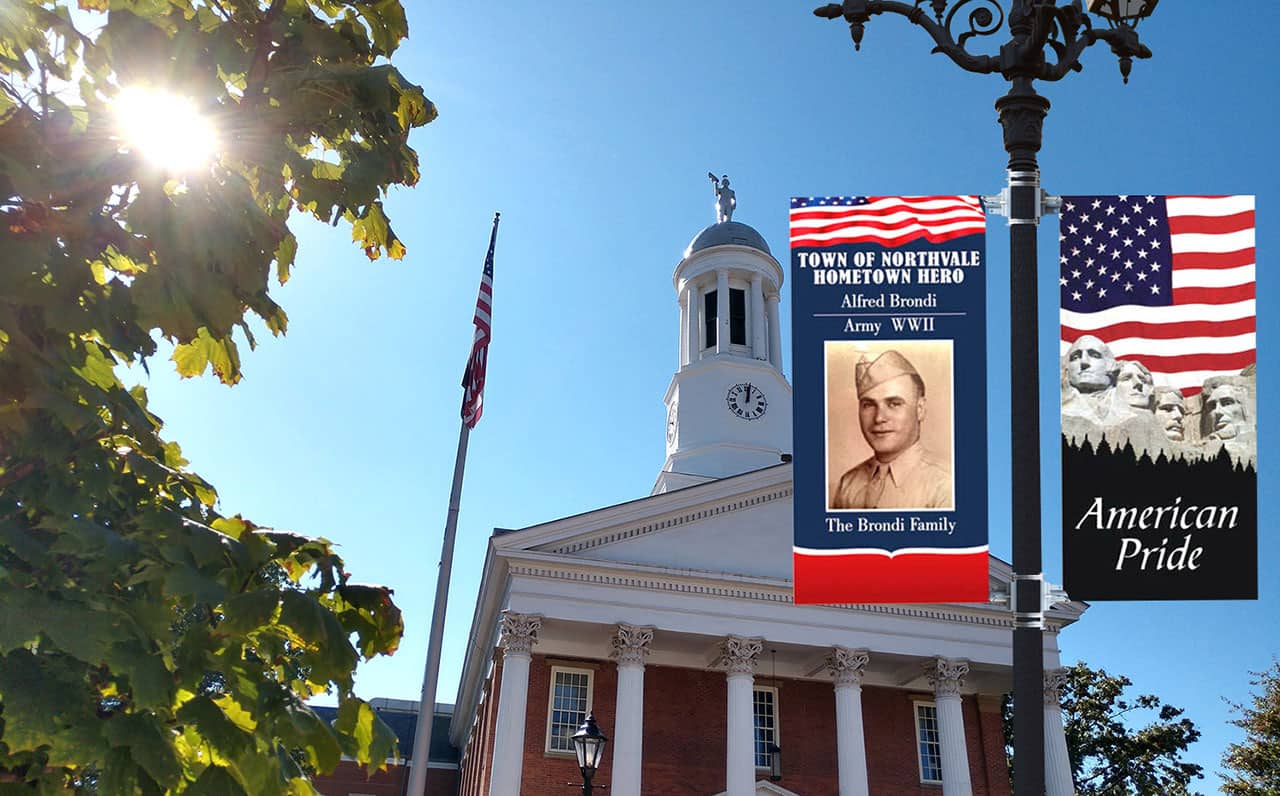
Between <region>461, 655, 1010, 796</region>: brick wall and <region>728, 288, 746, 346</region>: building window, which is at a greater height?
<region>728, 288, 746, 346</region>: building window

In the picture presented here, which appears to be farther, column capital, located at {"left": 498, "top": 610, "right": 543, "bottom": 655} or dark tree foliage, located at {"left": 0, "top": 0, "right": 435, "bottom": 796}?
column capital, located at {"left": 498, "top": 610, "right": 543, "bottom": 655}

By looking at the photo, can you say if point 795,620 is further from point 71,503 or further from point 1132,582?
point 71,503

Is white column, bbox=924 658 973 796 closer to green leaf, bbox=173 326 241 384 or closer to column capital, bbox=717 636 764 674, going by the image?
column capital, bbox=717 636 764 674

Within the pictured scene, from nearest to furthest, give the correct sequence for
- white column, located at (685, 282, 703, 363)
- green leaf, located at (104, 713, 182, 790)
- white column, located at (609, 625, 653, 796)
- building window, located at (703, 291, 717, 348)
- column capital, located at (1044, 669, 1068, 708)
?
green leaf, located at (104, 713, 182, 790) < white column, located at (609, 625, 653, 796) < column capital, located at (1044, 669, 1068, 708) < white column, located at (685, 282, 703, 363) < building window, located at (703, 291, 717, 348)

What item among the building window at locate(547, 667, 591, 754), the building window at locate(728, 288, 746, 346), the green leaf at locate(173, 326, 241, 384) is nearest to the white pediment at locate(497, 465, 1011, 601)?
the building window at locate(547, 667, 591, 754)

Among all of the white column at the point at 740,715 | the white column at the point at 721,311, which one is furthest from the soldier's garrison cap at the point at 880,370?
the white column at the point at 721,311

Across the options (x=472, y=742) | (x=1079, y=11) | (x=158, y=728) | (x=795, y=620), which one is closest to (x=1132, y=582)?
(x=1079, y=11)

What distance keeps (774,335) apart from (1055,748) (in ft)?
63.7

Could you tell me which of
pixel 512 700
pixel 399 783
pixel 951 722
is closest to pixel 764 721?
pixel 951 722

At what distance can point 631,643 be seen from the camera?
93.7 ft

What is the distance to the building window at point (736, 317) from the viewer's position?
43062mm

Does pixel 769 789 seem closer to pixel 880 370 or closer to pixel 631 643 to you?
pixel 631 643

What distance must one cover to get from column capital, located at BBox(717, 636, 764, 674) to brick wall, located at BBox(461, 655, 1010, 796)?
101 inches

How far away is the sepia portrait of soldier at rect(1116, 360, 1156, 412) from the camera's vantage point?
205 inches
